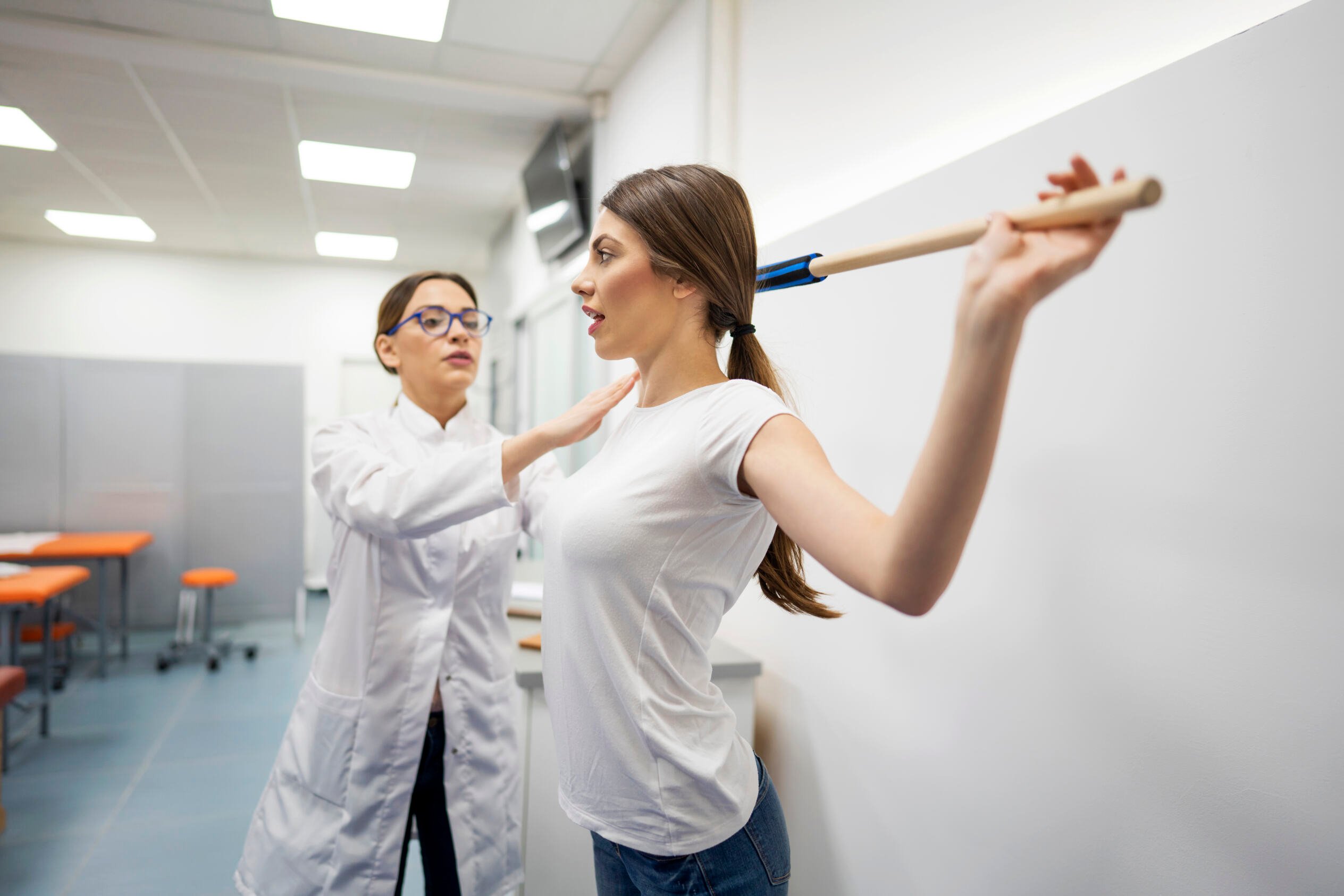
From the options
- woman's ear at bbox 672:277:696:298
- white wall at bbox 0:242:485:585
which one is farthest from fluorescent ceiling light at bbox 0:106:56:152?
woman's ear at bbox 672:277:696:298

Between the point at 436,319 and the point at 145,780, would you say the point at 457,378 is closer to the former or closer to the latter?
the point at 436,319

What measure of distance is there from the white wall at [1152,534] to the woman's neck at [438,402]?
0.89 metres

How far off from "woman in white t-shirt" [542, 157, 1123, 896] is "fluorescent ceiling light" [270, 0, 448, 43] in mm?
2252

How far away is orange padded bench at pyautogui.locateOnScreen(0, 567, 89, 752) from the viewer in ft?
11.0

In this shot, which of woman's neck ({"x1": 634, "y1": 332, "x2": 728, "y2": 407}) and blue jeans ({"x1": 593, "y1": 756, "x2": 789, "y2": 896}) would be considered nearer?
blue jeans ({"x1": 593, "y1": 756, "x2": 789, "y2": 896})

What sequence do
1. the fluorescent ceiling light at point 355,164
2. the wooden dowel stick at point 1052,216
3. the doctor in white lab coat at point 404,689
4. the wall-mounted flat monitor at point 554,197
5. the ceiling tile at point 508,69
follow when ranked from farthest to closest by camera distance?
the fluorescent ceiling light at point 355,164
the wall-mounted flat monitor at point 554,197
the ceiling tile at point 508,69
the doctor in white lab coat at point 404,689
the wooden dowel stick at point 1052,216

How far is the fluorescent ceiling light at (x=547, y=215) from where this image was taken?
3672 mm

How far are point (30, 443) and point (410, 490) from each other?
4.82 meters

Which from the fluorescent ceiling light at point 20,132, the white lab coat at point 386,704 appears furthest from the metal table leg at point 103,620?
the white lab coat at point 386,704

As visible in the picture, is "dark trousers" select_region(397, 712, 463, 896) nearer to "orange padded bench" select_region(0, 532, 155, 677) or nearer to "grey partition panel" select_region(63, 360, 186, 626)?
"orange padded bench" select_region(0, 532, 155, 677)

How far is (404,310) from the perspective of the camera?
158 centimetres

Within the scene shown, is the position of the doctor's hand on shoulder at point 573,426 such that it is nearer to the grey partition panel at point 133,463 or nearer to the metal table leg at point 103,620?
the metal table leg at point 103,620

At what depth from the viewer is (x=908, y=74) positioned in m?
1.51

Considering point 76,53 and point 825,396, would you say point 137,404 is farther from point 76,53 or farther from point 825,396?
point 825,396
